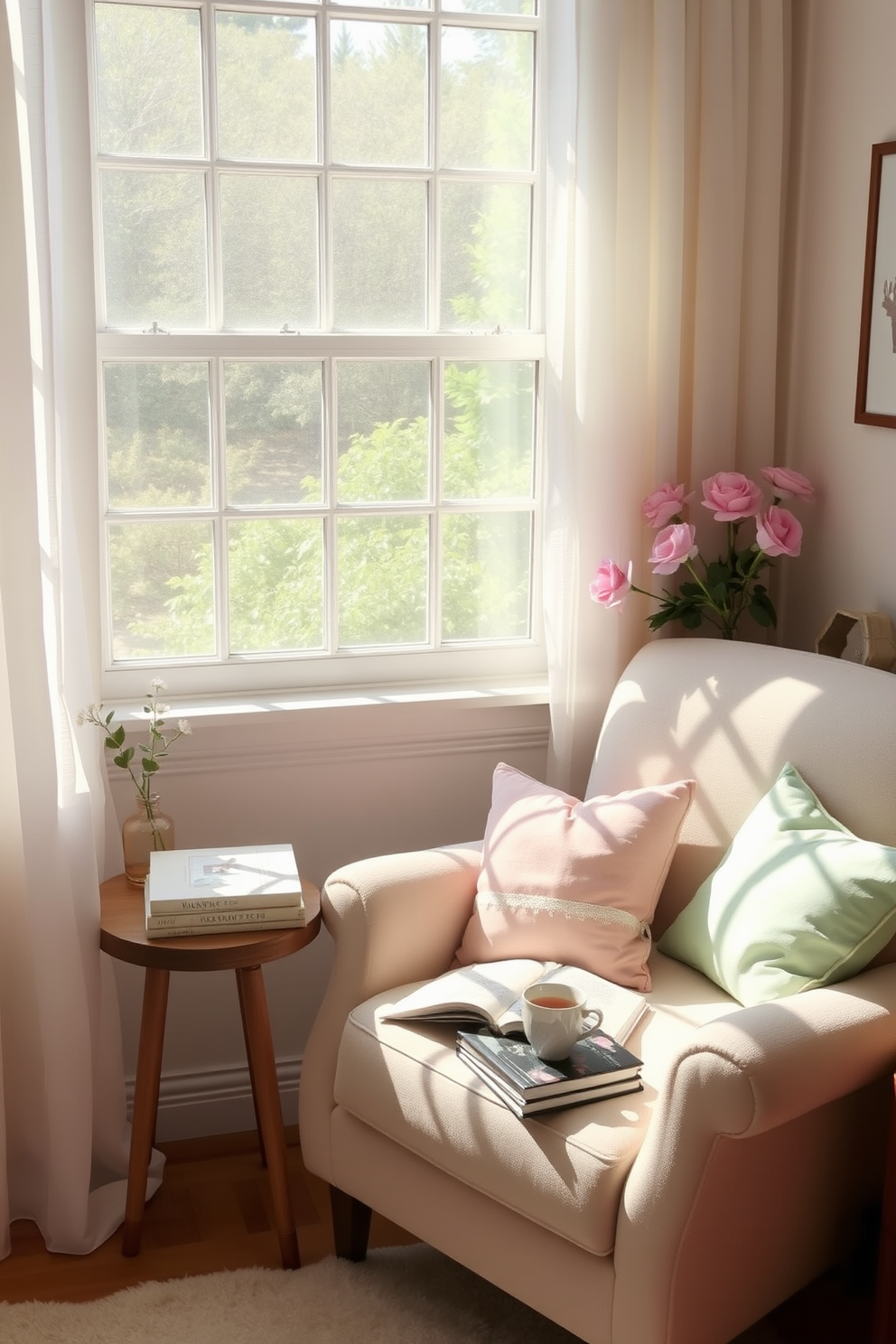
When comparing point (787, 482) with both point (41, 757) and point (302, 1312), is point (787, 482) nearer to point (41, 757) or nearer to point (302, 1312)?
point (41, 757)

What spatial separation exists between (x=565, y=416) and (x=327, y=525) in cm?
55

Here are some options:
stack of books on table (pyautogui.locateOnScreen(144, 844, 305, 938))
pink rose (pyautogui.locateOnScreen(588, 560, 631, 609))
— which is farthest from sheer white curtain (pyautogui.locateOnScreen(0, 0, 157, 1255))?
pink rose (pyautogui.locateOnScreen(588, 560, 631, 609))

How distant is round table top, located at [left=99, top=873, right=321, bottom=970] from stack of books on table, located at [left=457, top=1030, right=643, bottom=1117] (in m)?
0.41

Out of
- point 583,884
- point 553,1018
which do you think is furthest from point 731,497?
point 553,1018

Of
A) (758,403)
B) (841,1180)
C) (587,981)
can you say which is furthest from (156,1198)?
(758,403)

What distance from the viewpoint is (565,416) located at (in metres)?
2.73

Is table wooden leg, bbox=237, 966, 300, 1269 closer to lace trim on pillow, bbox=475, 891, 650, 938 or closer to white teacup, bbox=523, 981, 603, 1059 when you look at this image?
lace trim on pillow, bbox=475, 891, 650, 938

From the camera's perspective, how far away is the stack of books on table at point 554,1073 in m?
1.88

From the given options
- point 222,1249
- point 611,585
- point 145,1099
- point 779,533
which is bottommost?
point 222,1249

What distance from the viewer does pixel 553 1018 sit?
1.92 meters

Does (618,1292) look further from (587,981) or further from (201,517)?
(201,517)

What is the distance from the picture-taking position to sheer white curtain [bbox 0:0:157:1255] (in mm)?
2209

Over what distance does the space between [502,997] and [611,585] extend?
878 millimetres

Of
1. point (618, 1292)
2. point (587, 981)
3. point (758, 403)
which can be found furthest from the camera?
point (758, 403)
